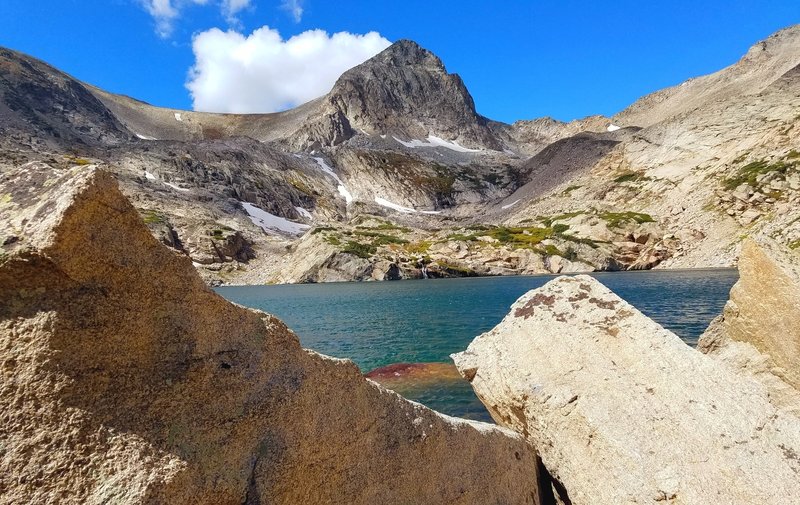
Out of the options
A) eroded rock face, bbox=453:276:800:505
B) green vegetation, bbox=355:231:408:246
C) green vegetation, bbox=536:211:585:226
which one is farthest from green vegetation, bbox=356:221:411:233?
eroded rock face, bbox=453:276:800:505

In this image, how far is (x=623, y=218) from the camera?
12162 centimetres

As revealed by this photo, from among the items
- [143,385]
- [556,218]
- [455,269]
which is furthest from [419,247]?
[143,385]

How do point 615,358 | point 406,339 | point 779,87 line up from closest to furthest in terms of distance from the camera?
point 615,358
point 406,339
point 779,87

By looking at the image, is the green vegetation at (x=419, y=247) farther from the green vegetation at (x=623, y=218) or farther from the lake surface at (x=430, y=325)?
the lake surface at (x=430, y=325)

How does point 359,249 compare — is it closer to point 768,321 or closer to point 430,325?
point 430,325

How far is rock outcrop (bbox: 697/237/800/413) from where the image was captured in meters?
9.42

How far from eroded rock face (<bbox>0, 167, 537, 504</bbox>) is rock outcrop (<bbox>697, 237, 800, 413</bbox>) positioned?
8884 mm

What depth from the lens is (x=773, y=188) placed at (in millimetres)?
95000

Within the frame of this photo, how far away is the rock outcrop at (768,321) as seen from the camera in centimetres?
942

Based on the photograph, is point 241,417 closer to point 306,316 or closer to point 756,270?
point 756,270

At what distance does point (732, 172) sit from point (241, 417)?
142 meters

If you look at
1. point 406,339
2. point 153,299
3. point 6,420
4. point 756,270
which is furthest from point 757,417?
point 406,339

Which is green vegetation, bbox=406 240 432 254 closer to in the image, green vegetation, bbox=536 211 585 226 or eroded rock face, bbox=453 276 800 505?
green vegetation, bbox=536 211 585 226

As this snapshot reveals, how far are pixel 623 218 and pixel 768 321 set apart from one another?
405ft
